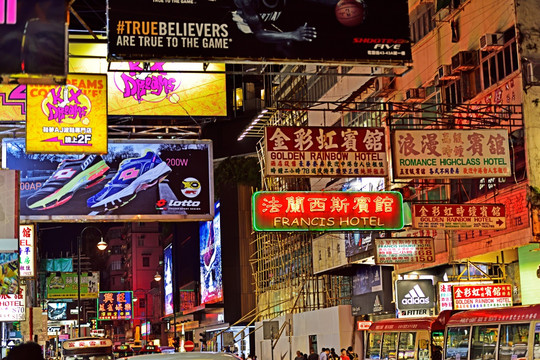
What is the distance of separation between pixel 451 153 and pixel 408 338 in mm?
7223

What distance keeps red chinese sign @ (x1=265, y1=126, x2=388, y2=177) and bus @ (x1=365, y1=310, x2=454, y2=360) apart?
5.31m

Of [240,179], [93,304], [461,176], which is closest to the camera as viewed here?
[461,176]

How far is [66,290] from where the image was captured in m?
69.9

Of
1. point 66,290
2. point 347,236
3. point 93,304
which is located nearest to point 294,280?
point 347,236

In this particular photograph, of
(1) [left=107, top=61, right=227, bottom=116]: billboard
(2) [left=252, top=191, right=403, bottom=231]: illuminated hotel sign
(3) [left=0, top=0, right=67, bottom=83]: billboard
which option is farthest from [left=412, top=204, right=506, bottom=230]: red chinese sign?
(3) [left=0, top=0, right=67, bottom=83]: billboard

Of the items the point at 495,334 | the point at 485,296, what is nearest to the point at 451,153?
the point at 495,334

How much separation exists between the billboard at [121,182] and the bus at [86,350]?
27.9ft

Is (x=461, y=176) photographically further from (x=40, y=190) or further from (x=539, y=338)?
(x=40, y=190)

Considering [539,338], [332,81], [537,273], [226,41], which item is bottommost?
[539,338]

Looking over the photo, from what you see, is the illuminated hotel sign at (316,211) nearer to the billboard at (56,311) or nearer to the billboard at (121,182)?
the billboard at (121,182)

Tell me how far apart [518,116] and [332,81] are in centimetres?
1691

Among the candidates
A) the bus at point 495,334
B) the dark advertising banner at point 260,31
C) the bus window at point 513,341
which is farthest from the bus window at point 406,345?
the dark advertising banner at point 260,31

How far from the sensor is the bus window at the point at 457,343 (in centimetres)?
2244

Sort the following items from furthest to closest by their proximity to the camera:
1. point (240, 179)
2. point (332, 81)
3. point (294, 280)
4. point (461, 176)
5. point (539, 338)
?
1. point (240, 179)
2. point (294, 280)
3. point (332, 81)
4. point (461, 176)
5. point (539, 338)
